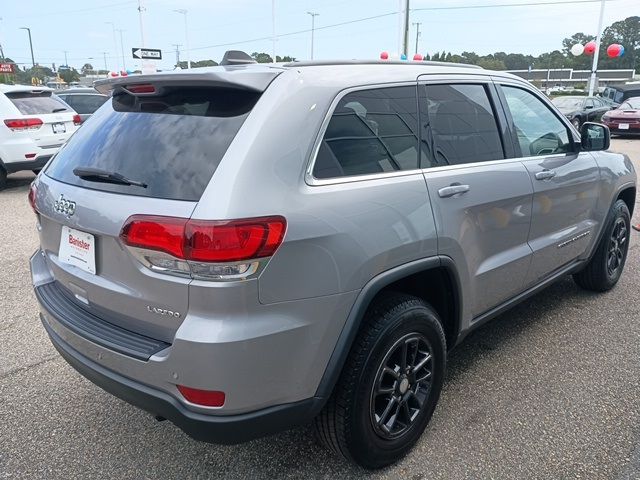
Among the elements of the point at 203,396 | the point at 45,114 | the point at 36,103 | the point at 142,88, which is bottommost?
the point at 203,396

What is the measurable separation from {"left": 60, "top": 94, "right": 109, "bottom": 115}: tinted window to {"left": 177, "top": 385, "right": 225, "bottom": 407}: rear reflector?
38.3 feet

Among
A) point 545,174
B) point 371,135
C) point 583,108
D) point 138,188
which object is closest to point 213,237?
point 138,188

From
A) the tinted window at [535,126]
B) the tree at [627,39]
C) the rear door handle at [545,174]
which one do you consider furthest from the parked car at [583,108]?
the tree at [627,39]

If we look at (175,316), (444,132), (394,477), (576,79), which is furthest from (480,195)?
(576,79)

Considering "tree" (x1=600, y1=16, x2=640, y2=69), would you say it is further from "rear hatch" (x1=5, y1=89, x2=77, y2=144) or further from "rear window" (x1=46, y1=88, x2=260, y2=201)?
"rear window" (x1=46, y1=88, x2=260, y2=201)

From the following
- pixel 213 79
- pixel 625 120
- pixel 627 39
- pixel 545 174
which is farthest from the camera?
pixel 627 39

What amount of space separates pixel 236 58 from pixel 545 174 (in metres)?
1.99

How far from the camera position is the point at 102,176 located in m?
2.13

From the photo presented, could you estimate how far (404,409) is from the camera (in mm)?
2482

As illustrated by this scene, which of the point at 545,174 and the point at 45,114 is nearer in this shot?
the point at 545,174

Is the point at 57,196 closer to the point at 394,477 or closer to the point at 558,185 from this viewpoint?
the point at 394,477

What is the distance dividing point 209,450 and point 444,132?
6.49 feet

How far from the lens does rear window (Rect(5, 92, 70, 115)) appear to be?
868cm

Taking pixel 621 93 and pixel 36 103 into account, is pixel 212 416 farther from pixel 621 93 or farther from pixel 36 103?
pixel 621 93
